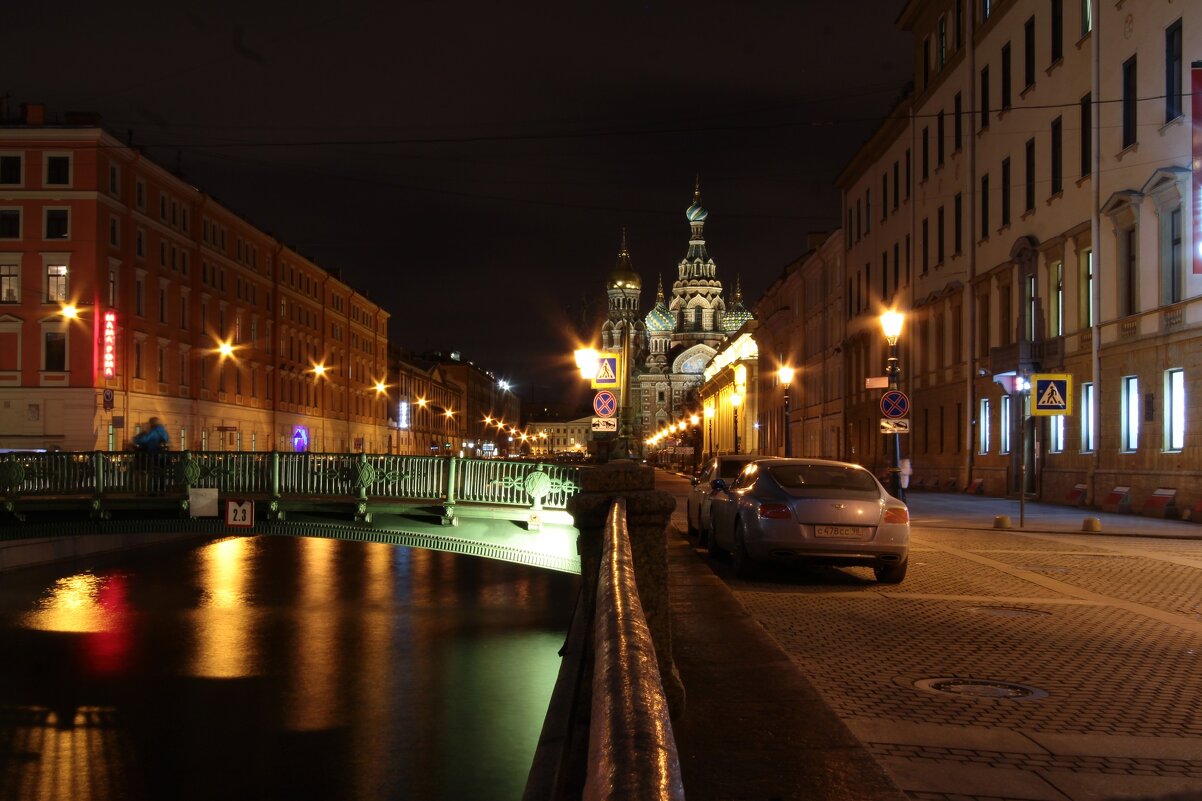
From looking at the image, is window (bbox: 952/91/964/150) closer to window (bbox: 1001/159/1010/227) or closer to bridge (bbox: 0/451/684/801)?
window (bbox: 1001/159/1010/227)

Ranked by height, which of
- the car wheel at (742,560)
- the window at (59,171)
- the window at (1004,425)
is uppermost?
the window at (59,171)

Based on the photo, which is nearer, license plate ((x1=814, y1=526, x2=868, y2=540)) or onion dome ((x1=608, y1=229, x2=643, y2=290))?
license plate ((x1=814, y1=526, x2=868, y2=540))

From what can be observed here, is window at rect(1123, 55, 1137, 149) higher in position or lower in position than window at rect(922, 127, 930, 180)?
lower

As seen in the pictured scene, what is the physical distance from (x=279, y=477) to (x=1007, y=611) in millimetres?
14334

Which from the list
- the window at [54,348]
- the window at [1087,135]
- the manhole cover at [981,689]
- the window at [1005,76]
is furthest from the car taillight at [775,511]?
the window at [54,348]

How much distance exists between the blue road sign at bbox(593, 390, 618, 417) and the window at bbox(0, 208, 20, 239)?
1249 inches

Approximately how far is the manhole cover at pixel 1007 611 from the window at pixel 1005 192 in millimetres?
29756

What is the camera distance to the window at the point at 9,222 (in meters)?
48.1

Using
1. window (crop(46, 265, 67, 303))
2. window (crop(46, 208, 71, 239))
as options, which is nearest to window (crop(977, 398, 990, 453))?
window (crop(46, 265, 67, 303))

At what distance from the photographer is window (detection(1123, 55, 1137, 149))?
2920cm

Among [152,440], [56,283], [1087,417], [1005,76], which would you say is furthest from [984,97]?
[56,283]

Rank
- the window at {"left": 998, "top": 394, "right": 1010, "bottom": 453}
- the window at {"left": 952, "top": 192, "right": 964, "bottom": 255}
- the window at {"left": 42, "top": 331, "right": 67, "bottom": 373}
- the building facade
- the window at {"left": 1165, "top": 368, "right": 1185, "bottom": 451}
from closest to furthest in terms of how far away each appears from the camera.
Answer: the window at {"left": 1165, "top": 368, "right": 1185, "bottom": 451} < the window at {"left": 998, "top": 394, "right": 1010, "bottom": 453} < the window at {"left": 952, "top": 192, "right": 964, "bottom": 255} < the building facade < the window at {"left": 42, "top": 331, "right": 67, "bottom": 373}

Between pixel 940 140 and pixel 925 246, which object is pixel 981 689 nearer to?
pixel 940 140

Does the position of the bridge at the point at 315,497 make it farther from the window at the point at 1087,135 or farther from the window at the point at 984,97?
the window at the point at 984,97
